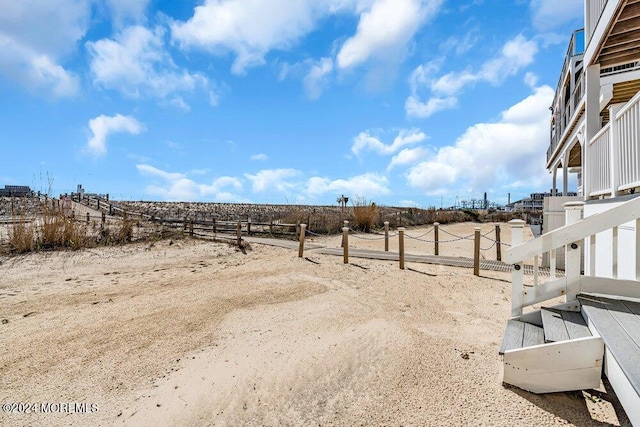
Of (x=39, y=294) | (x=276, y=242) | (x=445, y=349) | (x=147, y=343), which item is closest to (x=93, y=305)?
(x=39, y=294)

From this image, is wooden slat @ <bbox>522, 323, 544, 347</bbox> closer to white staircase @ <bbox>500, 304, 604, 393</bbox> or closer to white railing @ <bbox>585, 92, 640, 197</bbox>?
white staircase @ <bbox>500, 304, 604, 393</bbox>

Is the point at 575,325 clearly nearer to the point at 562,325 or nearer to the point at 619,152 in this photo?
the point at 562,325

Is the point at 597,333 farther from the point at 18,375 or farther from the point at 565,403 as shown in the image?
the point at 18,375

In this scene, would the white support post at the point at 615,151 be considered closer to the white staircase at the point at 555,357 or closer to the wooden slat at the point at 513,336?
the white staircase at the point at 555,357

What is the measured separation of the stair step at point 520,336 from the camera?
3.00 metres

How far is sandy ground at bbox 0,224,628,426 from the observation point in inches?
106

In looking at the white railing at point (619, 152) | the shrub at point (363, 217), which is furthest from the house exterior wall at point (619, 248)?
the shrub at point (363, 217)

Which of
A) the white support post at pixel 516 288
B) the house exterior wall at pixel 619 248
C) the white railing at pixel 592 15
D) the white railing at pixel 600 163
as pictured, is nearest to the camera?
the white support post at pixel 516 288

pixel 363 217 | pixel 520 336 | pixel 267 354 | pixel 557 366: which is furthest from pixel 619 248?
pixel 363 217

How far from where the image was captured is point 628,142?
3955mm

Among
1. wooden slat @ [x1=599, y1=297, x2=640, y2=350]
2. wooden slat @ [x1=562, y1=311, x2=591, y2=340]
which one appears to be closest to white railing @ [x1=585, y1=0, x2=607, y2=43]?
wooden slat @ [x1=599, y1=297, x2=640, y2=350]

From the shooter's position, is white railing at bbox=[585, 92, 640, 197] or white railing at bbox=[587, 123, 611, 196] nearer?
white railing at bbox=[585, 92, 640, 197]

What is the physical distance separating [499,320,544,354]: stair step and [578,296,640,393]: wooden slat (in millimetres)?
485

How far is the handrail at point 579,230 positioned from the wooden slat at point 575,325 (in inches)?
27.1
